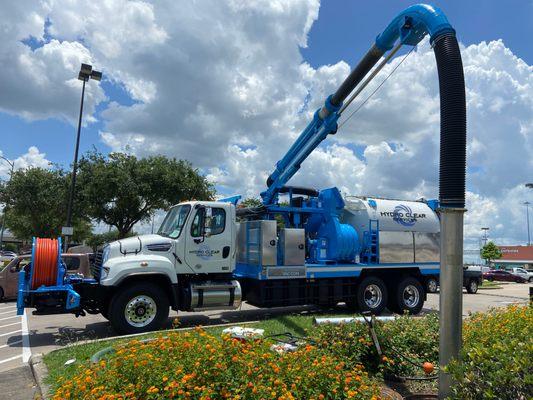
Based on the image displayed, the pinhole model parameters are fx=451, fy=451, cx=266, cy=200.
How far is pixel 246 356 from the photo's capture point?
4121 mm

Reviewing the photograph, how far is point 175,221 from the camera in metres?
10.9

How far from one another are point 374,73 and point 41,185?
32735mm

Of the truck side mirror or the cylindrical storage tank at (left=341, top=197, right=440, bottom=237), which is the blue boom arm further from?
the truck side mirror

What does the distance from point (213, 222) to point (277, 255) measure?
6.56 feet

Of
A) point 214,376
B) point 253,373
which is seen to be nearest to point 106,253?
point 214,376

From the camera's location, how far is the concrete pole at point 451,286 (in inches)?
186

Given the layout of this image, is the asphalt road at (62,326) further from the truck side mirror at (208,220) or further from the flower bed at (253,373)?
the flower bed at (253,373)

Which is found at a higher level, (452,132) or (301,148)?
(301,148)

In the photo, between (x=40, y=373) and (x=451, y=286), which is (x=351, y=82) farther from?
(x=40, y=373)

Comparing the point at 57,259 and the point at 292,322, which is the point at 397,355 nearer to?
the point at 292,322

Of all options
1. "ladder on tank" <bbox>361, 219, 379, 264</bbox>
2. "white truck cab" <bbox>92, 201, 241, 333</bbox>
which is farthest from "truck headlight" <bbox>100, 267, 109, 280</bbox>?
"ladder on tank" <bbox>361, 219, 379, 264</bbox>

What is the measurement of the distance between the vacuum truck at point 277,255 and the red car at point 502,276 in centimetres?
3480

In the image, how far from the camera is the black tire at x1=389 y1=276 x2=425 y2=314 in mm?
13266

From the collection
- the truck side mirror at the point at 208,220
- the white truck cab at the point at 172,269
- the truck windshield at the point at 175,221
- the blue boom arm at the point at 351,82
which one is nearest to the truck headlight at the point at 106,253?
the white truck cab at the point at 172,269
